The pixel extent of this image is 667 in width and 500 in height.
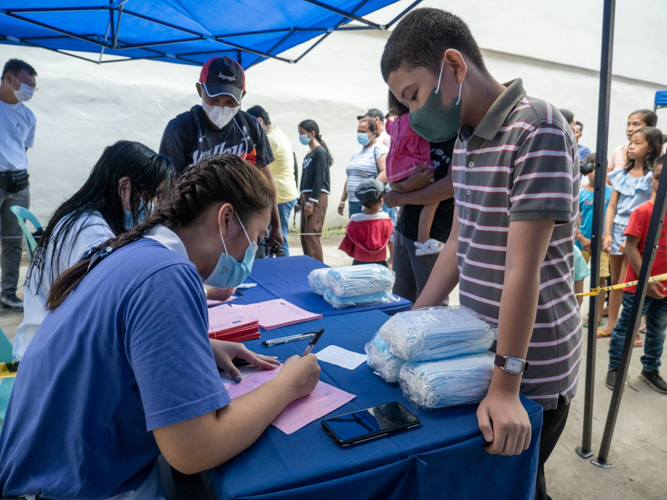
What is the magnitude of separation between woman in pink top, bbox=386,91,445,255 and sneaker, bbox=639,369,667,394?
1.80 meters

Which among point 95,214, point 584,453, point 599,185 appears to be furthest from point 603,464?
point 95,214

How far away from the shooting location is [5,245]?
3787 mm

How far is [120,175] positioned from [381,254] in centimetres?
196

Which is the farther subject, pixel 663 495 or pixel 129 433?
pixel 663 495

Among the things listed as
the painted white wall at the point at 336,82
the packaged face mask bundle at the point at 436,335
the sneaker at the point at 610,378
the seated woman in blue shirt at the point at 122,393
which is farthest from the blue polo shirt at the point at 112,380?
the painted white wall at the point at 336,82

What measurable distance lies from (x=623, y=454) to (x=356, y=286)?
5.22 feet

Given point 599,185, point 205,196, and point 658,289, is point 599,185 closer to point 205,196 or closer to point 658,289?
point 658,289

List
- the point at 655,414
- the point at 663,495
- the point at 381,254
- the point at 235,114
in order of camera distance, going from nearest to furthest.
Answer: the point at 663,495 < the point at 655,414 < the point at 235,114 < the point at 381,254

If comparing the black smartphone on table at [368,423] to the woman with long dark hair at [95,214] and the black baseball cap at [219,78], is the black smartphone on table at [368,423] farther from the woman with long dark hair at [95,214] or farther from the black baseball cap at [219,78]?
the black baseball cap at [219,78]

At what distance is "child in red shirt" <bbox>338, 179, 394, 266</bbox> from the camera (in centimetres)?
315

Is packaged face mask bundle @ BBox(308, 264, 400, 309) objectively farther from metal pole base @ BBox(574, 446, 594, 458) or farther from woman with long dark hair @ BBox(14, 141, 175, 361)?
metal pole base @ BBox(574, 446, 594, 458)

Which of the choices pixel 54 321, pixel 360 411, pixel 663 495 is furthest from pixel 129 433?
pixel 663 495

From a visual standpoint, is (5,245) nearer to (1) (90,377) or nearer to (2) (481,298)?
(1) (90,377)

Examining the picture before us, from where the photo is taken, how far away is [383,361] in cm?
112
